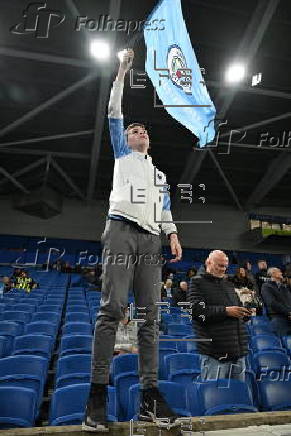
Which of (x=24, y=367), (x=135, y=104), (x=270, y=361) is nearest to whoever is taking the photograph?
(x=24, y=367)

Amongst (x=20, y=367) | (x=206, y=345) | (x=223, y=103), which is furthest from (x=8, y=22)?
(x=206, y=345)

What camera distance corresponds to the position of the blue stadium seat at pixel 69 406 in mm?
2162

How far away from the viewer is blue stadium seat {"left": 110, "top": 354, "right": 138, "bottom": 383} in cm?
301

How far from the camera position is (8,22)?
6.87 m

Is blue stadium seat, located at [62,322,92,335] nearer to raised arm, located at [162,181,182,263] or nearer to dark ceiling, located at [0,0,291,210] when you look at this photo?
raised arm, located at [162,181,182,263]

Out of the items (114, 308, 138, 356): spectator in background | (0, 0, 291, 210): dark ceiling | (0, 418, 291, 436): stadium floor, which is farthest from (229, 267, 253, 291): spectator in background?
(0, 0, 291, 210): dark ceiling

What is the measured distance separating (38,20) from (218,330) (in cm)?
699

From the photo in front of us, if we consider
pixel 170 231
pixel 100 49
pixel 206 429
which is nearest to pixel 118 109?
pixel 170 231

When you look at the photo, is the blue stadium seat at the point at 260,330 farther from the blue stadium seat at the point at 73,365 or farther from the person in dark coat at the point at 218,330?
the blue stadium seat at the point at 73,365

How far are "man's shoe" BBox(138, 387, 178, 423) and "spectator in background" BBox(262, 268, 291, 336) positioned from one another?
3288mm

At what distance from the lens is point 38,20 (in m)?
6.94

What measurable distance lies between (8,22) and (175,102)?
5448 mm

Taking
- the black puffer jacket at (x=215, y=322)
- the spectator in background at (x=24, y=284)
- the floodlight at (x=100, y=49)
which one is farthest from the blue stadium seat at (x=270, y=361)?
the floodlight at (x=100, y=49)

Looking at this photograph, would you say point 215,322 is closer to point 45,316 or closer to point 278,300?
point 278,300
